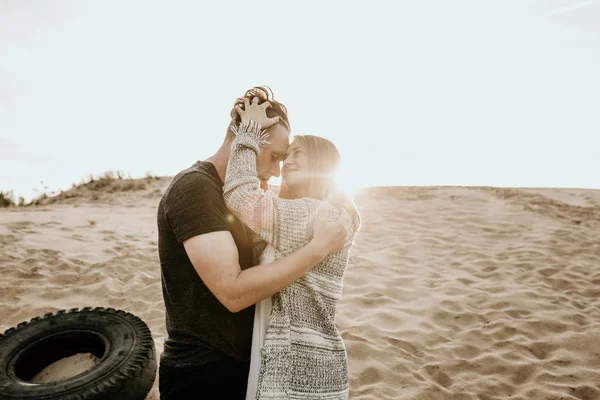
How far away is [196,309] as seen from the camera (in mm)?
2020

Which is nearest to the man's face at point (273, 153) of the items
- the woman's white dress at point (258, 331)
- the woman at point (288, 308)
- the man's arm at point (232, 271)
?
the woman at point (288, 308)

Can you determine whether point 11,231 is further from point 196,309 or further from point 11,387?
point 196,309

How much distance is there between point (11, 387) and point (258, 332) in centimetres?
158

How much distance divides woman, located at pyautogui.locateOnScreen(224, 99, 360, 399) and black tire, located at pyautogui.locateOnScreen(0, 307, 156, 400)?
90cm

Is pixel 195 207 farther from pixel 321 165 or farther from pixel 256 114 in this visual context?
pixel 321 165

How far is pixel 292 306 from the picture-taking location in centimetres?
206

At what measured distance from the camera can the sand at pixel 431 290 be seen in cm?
407

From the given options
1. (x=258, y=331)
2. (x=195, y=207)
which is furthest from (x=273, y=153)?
(x=258, y=331)

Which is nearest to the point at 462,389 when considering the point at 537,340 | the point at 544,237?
the point at 537,340

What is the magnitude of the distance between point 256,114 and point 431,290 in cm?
480

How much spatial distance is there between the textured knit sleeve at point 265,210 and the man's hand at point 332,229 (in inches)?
2.2

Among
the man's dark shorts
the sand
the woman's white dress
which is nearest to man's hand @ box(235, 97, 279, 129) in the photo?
the woman's white dress

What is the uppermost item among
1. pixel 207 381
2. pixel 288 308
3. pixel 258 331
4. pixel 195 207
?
pixel 195 207

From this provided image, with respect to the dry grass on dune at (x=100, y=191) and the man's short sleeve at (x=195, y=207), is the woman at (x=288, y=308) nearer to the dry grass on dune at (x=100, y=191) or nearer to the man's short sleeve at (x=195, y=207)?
the man's short sleeve at (x=195, y=207)
